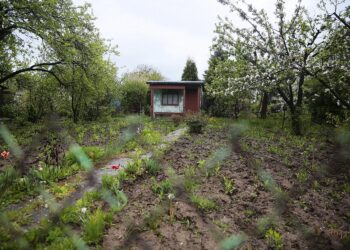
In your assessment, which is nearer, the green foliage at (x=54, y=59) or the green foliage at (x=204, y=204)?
Answer: the green foliage at (x=204, y=204)

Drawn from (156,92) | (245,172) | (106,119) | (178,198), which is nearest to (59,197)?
(178,198)

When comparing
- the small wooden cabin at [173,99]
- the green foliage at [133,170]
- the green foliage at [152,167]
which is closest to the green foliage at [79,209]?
the green foliage at [133,170]

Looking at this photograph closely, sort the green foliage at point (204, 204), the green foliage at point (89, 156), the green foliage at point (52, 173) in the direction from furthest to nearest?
the green foliage at point (89, 156)
the green foliage at point (52, 173)
the green foliage at point (204, 204)

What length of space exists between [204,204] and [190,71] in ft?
87.2

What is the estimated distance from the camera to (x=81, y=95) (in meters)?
14.5

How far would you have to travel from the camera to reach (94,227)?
3.22 m

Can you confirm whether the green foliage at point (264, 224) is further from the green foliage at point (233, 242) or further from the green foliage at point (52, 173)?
the green foliage at point (52, 173)

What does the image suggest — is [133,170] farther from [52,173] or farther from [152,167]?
[52,173]

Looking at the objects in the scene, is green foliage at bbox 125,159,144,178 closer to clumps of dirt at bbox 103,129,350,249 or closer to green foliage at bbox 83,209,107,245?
clumps of dirt at bbox 103,129,350,249

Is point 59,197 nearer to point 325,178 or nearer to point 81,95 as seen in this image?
point 325,178

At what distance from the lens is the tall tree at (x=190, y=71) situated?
2931cm

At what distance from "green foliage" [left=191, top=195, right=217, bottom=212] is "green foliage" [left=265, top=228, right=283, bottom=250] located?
0.88 metres

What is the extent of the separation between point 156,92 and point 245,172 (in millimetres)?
18572

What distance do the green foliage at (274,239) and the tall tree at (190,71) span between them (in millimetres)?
26767
